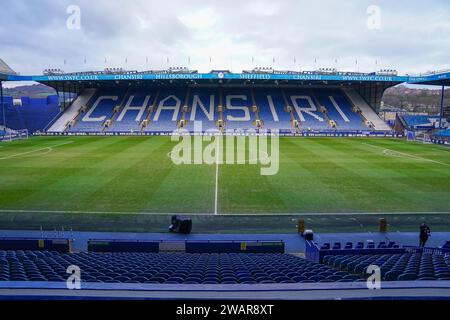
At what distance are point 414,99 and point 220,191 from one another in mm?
137418

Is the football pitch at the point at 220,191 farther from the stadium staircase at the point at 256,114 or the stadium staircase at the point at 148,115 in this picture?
the stadium staircase at the point at 256,114

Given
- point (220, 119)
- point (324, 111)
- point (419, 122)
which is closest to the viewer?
point (220, 119)

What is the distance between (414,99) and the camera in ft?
455

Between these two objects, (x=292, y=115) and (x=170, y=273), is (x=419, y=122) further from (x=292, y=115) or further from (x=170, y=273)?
(x=170, y=273)

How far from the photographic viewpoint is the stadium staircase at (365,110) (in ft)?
208

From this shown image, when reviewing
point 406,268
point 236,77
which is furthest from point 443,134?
point 406,268

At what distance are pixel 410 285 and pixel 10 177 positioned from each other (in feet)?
94.7

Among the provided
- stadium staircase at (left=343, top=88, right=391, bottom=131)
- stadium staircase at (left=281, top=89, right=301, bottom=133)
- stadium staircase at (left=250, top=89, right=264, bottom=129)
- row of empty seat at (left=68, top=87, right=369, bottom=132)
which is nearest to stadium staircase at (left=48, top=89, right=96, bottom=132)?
row of empty seat at (left=68, top=87, right=369, bottom=132)

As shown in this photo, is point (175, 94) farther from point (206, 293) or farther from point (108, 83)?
point (206, 293)

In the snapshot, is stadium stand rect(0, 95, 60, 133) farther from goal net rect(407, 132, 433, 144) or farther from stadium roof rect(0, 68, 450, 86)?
goal net rect(407, 132, 433, 144)

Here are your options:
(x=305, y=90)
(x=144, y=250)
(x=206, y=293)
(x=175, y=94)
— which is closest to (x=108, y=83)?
(x=175, y=94)

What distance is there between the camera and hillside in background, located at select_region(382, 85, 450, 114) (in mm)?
125412

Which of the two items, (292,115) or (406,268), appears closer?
(406,268)

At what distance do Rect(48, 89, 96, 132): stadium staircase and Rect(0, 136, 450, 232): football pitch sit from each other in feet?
87.8
